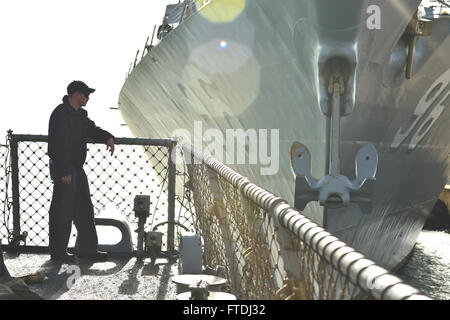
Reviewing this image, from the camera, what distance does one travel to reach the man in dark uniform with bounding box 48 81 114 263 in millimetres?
4496

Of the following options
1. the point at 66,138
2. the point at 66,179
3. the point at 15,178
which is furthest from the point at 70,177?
the point at 15,178

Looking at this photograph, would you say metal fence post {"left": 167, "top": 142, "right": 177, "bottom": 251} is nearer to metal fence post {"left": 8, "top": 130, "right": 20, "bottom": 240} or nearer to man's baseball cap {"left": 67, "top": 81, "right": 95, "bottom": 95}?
man's baseball cap {"left": 67, "top": 81, "right": 95, "bottom": 95}

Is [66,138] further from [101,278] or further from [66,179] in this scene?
[101,278]

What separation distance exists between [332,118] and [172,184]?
1579mm

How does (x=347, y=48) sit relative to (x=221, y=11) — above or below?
below

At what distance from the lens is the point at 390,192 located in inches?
316

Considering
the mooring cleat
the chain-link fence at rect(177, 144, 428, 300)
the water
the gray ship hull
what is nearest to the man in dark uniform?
the chain-link fence at rect(177, 144, 428, 300)

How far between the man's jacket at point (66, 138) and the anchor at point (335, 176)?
70.9 inches

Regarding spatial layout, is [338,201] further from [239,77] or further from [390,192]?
[390,192]

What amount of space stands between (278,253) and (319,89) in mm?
3520

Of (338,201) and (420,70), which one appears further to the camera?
(420,70)

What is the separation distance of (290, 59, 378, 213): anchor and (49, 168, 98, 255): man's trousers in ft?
5.81

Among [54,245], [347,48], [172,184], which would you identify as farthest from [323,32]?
[54,245]
